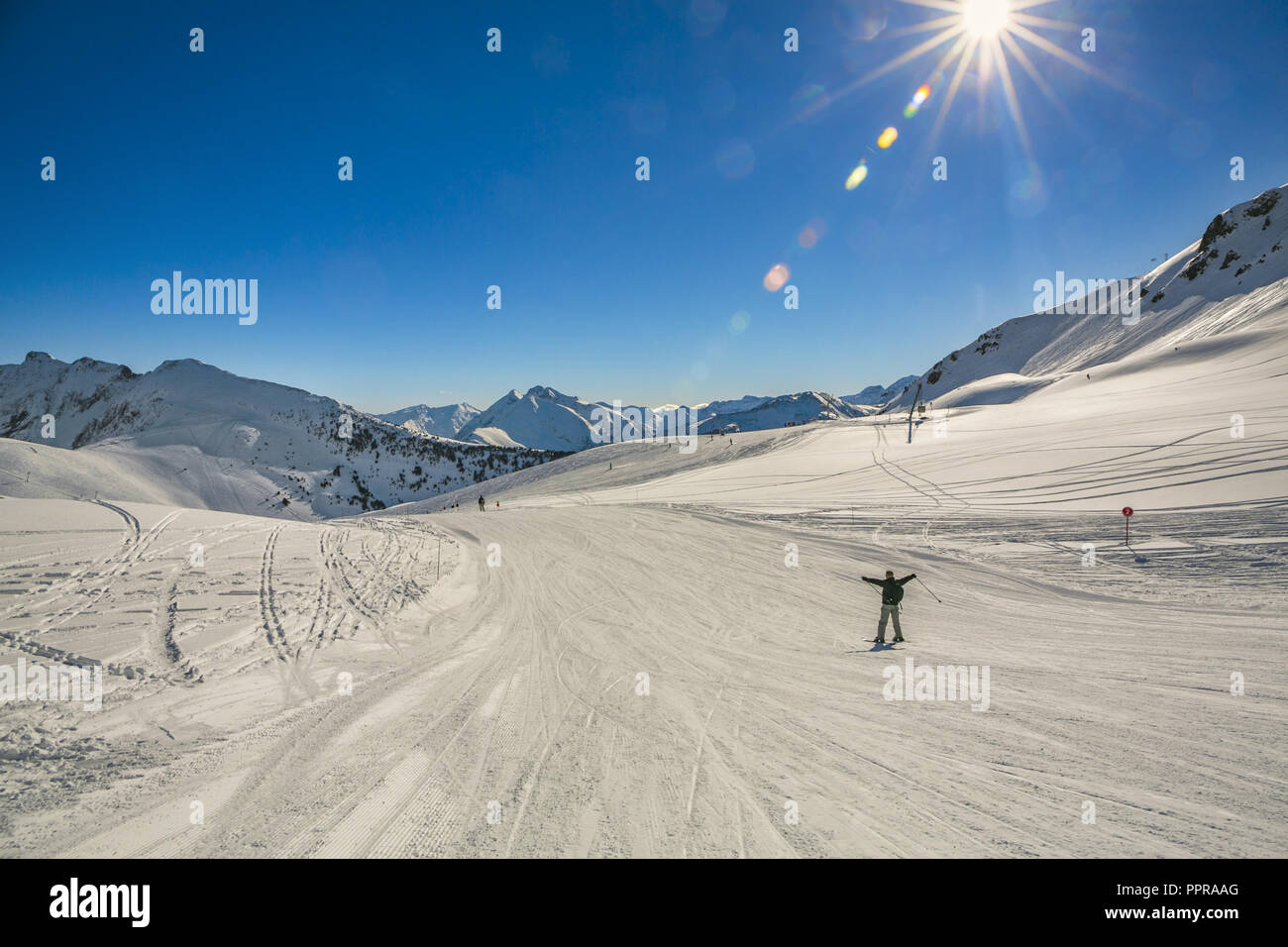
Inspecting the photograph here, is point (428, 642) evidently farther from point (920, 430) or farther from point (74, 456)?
point (74, 456)

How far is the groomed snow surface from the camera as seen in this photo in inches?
170

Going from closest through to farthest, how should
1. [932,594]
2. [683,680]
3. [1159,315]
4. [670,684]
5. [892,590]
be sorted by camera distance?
[670,684] → [683,680] → [892,590] → [932,594] → [1159,315]

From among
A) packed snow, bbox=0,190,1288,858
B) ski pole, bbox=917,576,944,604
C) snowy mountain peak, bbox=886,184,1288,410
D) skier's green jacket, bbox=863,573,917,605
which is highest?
snowy mountain peak, bbox=886,184,1288,410

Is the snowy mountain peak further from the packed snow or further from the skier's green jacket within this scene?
the skier's green jacket

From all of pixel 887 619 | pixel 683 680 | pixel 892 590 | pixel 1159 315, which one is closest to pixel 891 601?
pixel 892 590

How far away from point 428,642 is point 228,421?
126351mm

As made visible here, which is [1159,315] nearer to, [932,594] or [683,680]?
[932,594]

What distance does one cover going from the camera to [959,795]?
469 cm

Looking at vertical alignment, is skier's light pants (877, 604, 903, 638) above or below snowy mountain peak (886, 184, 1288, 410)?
below

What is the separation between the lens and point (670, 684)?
788 centimetres

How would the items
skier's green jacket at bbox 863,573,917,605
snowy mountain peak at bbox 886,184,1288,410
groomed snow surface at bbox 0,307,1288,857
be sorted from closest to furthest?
1. groomed snow surface at bbox 0,307,1288,857
2. skier's green jacket at bbox 863,573,917,605
3. snowy mountain peak at bbox 886,184,1288,410

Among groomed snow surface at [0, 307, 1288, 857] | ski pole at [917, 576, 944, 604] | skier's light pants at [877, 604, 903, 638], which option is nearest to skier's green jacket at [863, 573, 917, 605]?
skier's light pants at [877, 604, 903, 638]

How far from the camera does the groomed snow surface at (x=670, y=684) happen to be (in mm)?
4324
